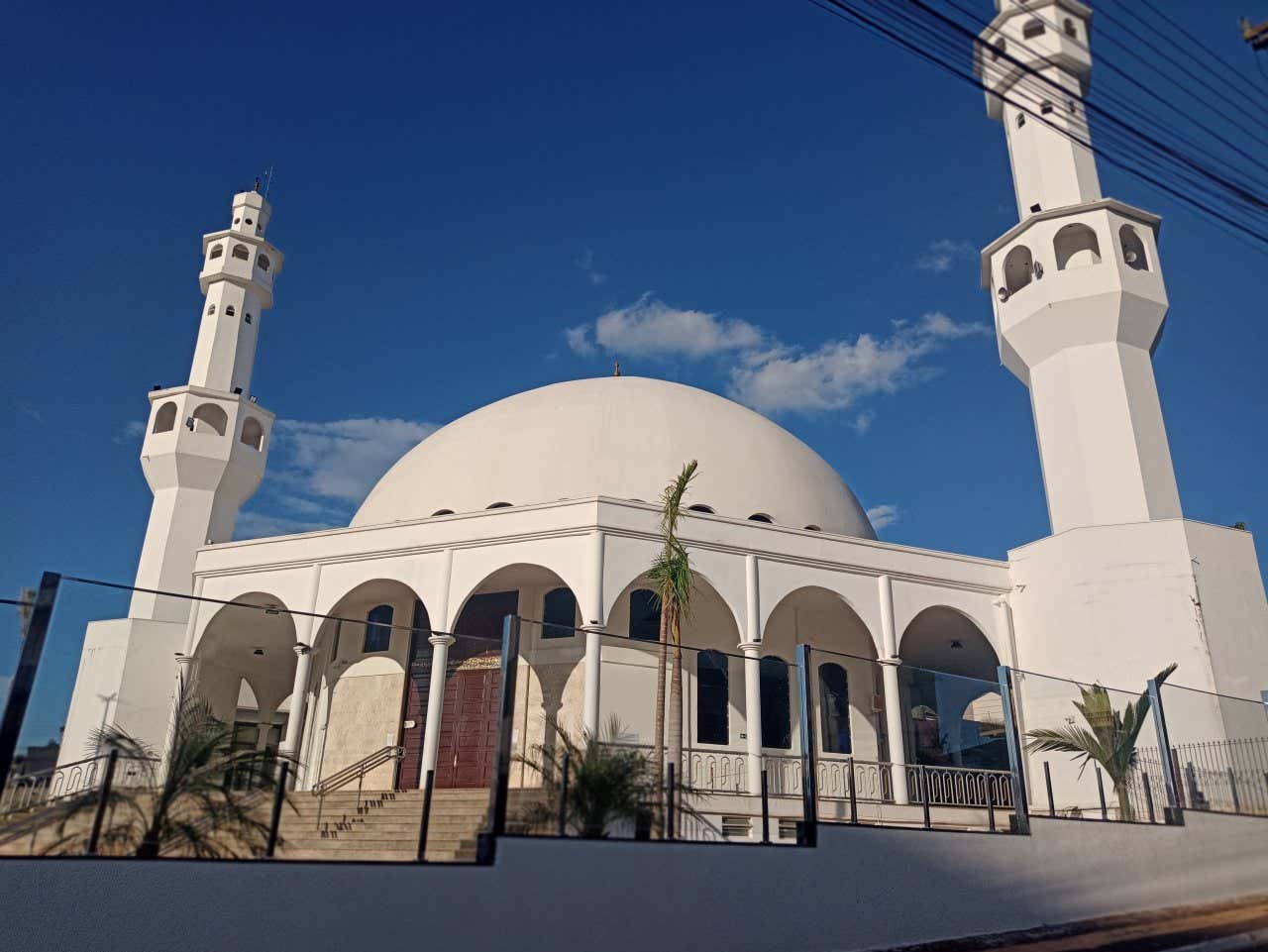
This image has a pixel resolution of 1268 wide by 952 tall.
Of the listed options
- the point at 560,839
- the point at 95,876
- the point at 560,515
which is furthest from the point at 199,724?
the point at 560,515

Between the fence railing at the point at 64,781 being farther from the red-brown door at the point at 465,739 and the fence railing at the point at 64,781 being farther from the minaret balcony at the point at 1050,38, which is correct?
the minaret balcony at the point at 1050,38

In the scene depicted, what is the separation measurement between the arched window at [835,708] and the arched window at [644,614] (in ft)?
11.2

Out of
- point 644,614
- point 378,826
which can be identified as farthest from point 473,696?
point 644,614

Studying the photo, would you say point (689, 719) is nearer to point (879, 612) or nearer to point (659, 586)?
point (659, 586)

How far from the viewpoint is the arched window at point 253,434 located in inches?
1082

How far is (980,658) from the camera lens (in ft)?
76.9

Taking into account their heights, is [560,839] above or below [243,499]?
below

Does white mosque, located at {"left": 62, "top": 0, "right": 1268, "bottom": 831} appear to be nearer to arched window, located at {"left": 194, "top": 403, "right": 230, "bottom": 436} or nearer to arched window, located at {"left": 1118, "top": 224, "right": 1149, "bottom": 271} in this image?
arched window, located at {"left": 1118, "top": 224, "right": 1149, "bottom": 271}

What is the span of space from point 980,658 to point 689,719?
8747 mm

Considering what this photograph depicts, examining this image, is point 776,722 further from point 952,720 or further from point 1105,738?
point 952,720

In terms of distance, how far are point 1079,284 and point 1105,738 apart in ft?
39.1

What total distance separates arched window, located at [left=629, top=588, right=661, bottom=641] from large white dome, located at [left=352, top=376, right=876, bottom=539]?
2.16m

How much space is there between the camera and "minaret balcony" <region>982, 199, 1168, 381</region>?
20891 mm

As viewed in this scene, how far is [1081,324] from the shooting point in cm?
2103
